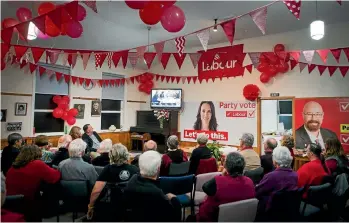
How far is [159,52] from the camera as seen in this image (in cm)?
409

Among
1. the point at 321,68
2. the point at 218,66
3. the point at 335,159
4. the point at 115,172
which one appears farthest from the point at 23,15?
the point at 321,68

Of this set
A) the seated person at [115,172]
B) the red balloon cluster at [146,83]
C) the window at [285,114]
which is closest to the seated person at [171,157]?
the seated person at [115,172]

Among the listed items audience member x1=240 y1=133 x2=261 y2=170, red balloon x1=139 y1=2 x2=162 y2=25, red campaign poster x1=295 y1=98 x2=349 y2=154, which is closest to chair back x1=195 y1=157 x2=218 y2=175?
audience member x1=240 y1=133 x2=261 y2=170

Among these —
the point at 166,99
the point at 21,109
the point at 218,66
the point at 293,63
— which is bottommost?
the point at 21,109

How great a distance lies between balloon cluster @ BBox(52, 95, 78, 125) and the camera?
6.46 metres

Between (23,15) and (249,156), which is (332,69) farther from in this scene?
(23,15)

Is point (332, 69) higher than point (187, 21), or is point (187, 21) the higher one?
point (187, 21)

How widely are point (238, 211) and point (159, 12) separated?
2.06m

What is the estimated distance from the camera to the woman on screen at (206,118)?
7340 mm

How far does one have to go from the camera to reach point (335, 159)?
3.24 meters

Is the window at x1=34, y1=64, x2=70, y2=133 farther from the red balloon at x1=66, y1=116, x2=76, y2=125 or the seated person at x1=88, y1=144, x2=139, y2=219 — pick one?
the seated person at x1=88, y1=144, x2=139, y2=219

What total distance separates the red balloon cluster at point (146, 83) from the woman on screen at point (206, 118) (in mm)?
2037

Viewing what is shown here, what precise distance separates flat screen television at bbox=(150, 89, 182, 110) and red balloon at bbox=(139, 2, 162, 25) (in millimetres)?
5091

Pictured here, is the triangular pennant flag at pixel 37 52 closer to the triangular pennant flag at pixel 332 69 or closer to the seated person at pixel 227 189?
the seated person at pixel 227 189
